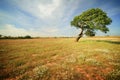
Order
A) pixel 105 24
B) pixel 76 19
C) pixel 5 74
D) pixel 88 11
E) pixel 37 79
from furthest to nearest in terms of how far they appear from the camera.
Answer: pixel 76 19
pixel 88 11
pixel 105 24
pixel 5 74
pixel 37 79

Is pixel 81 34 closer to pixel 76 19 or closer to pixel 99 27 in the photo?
pixel 76 19

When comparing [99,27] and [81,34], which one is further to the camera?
[81,34]

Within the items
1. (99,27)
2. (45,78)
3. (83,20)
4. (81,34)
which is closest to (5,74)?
(45,78)

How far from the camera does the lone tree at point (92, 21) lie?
32094 millimetres

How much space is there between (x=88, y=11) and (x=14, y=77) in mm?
34729

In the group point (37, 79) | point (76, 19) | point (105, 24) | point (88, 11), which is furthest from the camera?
point (76, 19)

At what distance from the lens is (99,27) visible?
3278 cm

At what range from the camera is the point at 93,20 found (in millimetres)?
34094

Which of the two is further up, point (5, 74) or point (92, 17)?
point (92, 17)

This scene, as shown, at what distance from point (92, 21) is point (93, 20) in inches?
28.0

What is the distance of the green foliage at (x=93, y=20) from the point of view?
32056 mm

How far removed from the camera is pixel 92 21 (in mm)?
34750

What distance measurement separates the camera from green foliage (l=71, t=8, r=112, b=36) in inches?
1262

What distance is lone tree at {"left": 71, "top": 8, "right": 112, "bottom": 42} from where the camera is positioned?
32.1 metres
